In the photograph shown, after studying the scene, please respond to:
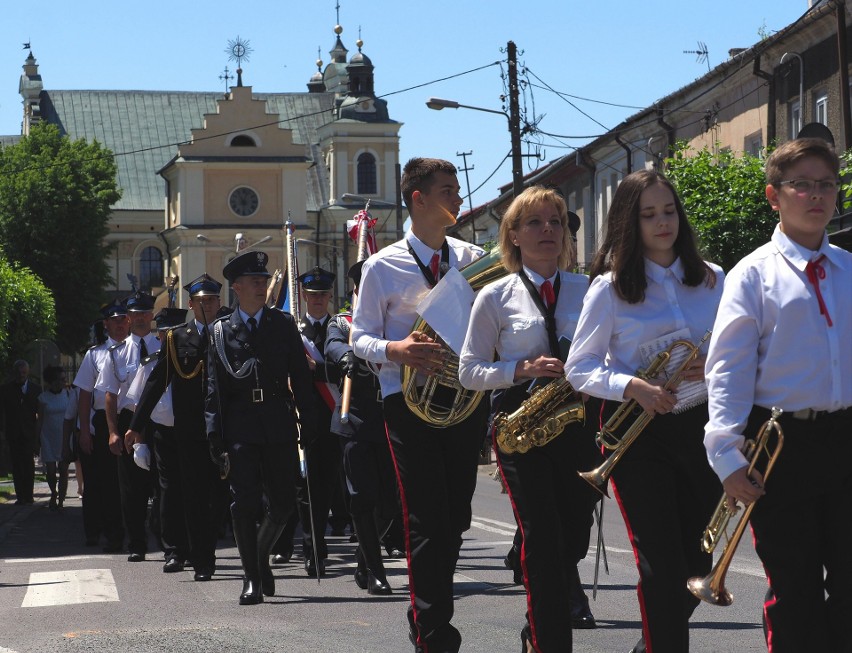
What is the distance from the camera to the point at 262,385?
32.5ft

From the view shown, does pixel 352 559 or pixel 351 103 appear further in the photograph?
pixel 351 103

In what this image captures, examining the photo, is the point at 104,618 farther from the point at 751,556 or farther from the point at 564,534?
the point at 751,556

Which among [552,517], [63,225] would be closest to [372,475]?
[552,517]

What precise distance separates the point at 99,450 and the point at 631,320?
9372mm

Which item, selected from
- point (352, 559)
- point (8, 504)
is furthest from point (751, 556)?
point (8, 504)

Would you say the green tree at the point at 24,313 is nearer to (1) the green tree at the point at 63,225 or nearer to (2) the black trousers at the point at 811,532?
(2) the black trousers at the point at 811,532

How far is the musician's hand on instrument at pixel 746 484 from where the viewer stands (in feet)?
16.3

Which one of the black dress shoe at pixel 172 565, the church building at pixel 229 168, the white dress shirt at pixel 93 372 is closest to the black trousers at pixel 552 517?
the black dress shoe at pixel 172 565

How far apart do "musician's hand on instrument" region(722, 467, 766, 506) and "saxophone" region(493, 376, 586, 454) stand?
1.66 m

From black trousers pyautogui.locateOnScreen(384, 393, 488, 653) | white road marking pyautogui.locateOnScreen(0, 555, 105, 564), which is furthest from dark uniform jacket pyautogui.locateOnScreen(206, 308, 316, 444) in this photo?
white road marking pyautogui.locateOnScreen(0, 555, 105, 564)

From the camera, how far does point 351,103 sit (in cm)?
10619

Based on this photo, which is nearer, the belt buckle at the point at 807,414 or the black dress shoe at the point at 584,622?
the belt buckle at the point at 807,414

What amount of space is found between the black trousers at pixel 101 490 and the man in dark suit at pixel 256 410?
450cm

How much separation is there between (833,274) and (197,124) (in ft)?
363
